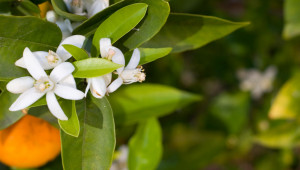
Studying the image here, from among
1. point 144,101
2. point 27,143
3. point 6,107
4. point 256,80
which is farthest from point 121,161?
point 256,80

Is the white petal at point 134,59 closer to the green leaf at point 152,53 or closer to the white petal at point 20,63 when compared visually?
the green leaf at point 152,53

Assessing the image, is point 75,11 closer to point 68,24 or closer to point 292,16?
point 68,24

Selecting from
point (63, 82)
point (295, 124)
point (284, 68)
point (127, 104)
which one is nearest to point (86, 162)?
point (63, 82)

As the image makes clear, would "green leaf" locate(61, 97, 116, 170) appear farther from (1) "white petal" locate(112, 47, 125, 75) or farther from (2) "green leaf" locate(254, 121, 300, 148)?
(2) "green leaf" locate(254, 121, 300, 148)

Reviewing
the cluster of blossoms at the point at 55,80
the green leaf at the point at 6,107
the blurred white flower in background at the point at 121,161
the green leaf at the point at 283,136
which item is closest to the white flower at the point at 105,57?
the cluster of blossoms at the point at 55,80

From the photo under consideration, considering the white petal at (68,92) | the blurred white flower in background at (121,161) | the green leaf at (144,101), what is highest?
the white petal at (68,92)

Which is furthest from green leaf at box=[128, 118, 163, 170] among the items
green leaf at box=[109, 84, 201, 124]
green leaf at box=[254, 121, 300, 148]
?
green leaf at box=[254, 121, 300, 148]

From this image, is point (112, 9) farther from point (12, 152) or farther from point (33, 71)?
point (12, 152)
